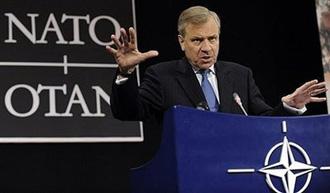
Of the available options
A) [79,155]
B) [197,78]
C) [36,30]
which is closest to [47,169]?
[79,155]

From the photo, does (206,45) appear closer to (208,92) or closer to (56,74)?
(208,92)

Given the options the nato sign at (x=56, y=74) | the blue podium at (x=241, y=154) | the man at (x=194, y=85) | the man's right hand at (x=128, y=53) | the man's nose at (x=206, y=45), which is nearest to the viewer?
the blue podium at (x=241, y=154)

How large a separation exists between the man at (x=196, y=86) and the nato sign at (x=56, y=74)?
5.71 ft

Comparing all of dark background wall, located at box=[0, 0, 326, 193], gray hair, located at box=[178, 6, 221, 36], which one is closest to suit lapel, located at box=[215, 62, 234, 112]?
gray hair, located at box=[178, 6, 221, 36]

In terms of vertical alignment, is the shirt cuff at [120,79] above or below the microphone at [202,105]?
above

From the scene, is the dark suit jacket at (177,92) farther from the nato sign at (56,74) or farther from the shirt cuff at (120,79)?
the nato sign at (56,74)

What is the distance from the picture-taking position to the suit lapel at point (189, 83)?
215 cm

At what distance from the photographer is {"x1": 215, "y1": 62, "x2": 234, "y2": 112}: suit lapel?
7.08ft

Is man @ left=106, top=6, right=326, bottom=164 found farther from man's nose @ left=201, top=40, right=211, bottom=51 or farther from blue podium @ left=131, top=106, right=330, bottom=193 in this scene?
blue podium @ left=131, top=106, right=330, bottom=193

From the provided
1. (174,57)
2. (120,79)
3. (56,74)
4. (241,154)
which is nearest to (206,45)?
(120,79)

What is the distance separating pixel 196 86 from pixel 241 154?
0.37 meters

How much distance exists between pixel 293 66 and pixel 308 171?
2650mm

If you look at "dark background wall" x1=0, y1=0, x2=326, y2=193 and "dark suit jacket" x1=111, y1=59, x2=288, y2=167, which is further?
"dark background wall" x1=0, y1=0, x2=326, y2=193

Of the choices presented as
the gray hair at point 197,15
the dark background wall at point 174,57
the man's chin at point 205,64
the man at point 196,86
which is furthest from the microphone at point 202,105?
the dark background wall at point 174,57
